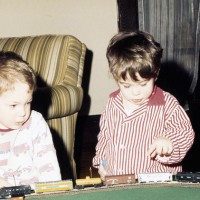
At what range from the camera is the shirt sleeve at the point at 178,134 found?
1.45 metres

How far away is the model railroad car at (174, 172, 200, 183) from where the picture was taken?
37.1 inches

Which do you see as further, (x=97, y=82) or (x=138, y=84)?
(x=97, y=82)

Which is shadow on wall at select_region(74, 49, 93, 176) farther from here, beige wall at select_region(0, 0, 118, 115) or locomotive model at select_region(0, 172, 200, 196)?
→ locomotive model at select_region(0, 172, 200, 196)

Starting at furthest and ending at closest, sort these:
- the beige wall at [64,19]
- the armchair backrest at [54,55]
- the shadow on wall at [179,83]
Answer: the shadow on wall at [179,83] < the beige wall at [64,19] < the armchair backrest at [54,55]

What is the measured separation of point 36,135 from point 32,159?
0.31 ft

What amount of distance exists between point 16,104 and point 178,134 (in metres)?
0.59

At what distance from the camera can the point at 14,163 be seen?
1.50 meters

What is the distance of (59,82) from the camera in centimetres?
256

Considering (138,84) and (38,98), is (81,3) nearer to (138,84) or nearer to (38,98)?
(38,98)

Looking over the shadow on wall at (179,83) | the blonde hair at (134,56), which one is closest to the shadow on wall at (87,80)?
the shadow on wall at (179,83)

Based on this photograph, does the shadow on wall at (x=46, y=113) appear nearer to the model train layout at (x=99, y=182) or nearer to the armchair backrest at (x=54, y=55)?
the armchair backrest at (x=54, y=55)

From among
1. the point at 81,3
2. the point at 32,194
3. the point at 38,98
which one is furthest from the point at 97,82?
the point at 32,194

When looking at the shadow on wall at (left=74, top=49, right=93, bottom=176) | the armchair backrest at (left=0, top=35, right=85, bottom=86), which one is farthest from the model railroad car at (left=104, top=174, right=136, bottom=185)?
the shadow on wall at (left=74, top=49, right=93, bottom=176)

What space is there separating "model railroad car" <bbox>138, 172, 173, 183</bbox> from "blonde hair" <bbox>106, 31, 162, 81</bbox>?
494 mm
